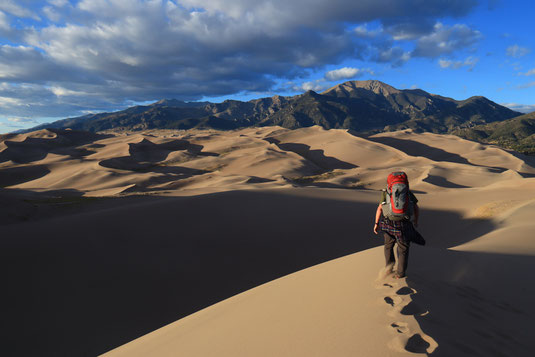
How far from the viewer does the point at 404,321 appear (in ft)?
9.86

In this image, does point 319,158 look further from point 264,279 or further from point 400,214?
point 400,214

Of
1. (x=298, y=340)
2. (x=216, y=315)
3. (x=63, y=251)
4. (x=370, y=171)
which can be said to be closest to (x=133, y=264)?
(x=63, y=251)

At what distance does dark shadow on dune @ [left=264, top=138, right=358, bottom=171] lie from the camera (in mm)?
45094

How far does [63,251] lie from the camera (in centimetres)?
742

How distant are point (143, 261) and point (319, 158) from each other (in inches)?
1742

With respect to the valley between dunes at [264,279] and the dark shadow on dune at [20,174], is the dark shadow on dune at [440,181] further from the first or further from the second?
the dark shadow on dune at [20,174]

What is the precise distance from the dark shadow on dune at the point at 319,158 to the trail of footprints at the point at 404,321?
130 ft

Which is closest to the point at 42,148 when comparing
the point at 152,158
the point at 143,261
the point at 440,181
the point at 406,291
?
the point at 152,158

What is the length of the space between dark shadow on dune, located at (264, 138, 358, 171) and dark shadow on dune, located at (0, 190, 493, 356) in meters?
32.5

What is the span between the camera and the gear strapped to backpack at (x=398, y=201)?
4.04 meters

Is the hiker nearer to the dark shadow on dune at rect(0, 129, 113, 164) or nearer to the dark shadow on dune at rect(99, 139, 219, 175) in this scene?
the dark shadow on dune at rect(99, 139, 219, 175)

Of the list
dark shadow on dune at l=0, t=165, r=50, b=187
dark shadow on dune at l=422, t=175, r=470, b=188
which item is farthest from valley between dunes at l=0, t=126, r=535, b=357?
dark shadow on dune at l=0, t=165, r=50, b=187

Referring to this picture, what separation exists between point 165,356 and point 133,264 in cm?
447

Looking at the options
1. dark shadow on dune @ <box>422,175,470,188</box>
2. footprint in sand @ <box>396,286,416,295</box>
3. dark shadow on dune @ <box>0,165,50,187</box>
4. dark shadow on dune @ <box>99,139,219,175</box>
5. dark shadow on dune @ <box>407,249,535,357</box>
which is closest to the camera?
dark shadow on dune @ <box>407,249,535,357</box>
